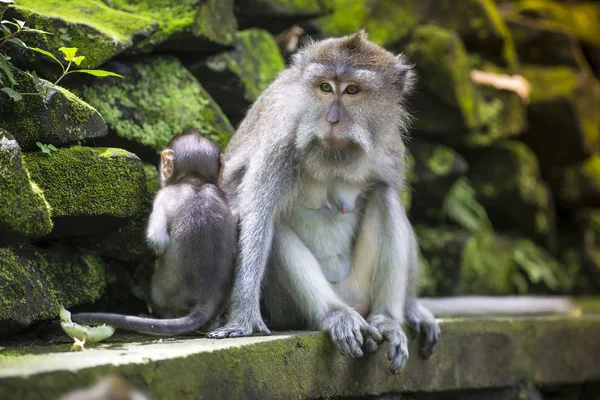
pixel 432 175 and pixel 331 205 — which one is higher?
pixel 331 205

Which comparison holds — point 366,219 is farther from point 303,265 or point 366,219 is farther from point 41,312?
point 41,312

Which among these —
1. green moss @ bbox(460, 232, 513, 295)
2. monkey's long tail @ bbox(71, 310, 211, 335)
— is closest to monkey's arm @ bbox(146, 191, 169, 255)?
monkey's long tail @ bbox(71, 310, 211, 335)

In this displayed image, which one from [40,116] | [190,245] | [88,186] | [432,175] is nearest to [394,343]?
[190,245]

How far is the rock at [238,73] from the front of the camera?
22.5 ft

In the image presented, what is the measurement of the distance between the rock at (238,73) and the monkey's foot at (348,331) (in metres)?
2.43

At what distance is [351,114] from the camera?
5.27m

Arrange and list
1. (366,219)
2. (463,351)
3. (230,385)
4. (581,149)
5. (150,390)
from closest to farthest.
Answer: (150,390), (230,385), (366,219), (463,351), (581,149)

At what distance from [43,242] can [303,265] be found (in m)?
1.67

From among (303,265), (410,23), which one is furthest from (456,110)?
(303,265)

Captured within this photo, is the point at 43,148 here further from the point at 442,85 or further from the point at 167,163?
the point at 442,85

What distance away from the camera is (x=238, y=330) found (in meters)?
4.98

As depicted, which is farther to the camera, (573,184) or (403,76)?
(573,184)

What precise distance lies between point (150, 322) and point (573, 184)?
28.4 ft

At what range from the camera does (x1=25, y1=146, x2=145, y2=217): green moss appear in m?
4.80
